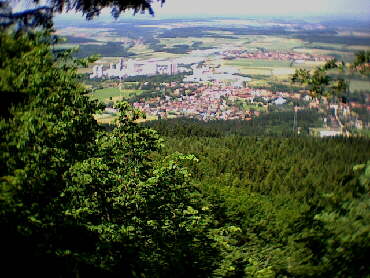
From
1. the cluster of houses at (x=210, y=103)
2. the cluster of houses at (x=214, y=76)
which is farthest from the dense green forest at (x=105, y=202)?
the cluster of houses at (x=214, y=76)

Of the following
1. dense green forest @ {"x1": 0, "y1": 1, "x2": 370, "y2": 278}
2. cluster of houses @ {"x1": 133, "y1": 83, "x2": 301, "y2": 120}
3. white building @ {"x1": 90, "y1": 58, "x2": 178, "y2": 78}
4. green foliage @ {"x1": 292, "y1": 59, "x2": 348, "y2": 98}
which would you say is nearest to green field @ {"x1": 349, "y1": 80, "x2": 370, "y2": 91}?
green foliage @ {"x1": 292, "y1": 59, "x2": 348, "y2": 98}

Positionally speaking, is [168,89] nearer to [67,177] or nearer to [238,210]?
[238,210]

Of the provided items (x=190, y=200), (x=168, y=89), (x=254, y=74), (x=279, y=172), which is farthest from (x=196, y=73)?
(x=190, y=200)

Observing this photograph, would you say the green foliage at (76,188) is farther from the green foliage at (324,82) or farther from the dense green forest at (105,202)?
the green foliage at (324,82)

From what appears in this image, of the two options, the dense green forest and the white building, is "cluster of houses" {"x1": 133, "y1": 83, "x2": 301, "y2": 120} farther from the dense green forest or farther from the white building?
the dense green forest

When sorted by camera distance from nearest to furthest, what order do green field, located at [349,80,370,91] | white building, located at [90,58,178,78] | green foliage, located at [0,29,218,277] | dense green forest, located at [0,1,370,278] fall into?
dense green forest, located at [0,1,370,278], green field, located at [349,80,370,91], green foliage, located at [0,29,218,277], white building, located at [90,58,178,78]

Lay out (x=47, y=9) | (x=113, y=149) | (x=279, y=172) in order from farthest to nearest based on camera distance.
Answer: (x=279, y=172) < (x=113, y=149) < (x=47, y=9)

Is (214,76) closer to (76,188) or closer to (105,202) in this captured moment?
(105,202)

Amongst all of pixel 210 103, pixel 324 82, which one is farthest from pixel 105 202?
pixel 210 103
